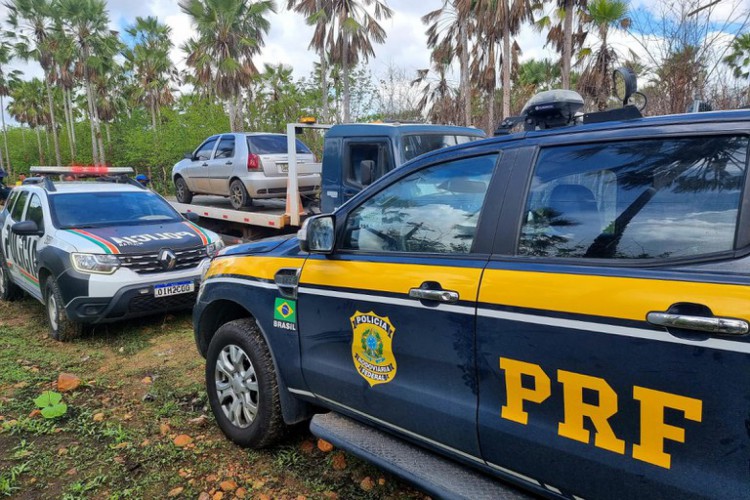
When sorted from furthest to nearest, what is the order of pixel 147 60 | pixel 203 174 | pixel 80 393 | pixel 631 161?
pixel 147 60 → pixel 203 174 → pixel 80 393 → pixel 631 161

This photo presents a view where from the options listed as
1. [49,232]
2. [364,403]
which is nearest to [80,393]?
[49,232]

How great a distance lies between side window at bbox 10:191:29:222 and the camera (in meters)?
6.41

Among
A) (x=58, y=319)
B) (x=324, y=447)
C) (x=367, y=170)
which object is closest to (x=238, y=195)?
(x=367, y=170)

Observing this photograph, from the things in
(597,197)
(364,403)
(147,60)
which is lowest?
(364,403)

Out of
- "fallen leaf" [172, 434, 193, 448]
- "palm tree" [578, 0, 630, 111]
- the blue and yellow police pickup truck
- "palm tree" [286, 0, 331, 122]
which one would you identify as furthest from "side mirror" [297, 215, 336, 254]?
"palm tree" [286, 0, 331, 122]

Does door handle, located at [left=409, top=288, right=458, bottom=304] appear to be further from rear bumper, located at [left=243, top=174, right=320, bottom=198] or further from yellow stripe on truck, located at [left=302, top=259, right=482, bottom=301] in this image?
rear bumper, located at [left=243, top=174, right=320, bottom=198]

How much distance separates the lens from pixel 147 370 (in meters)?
4.48

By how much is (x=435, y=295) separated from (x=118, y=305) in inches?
160

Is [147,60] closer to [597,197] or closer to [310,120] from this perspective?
[310,120]

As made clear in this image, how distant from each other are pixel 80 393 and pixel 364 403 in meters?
2.78

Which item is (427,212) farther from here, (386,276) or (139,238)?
(139,238)

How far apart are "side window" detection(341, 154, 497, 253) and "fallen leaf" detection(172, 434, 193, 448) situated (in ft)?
5.77

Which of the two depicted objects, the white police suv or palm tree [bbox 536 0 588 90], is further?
palm tree [bbox 536 0 588 90]

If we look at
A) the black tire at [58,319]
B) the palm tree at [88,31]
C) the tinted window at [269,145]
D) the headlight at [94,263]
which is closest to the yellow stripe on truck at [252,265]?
the headlight at [94,263]
